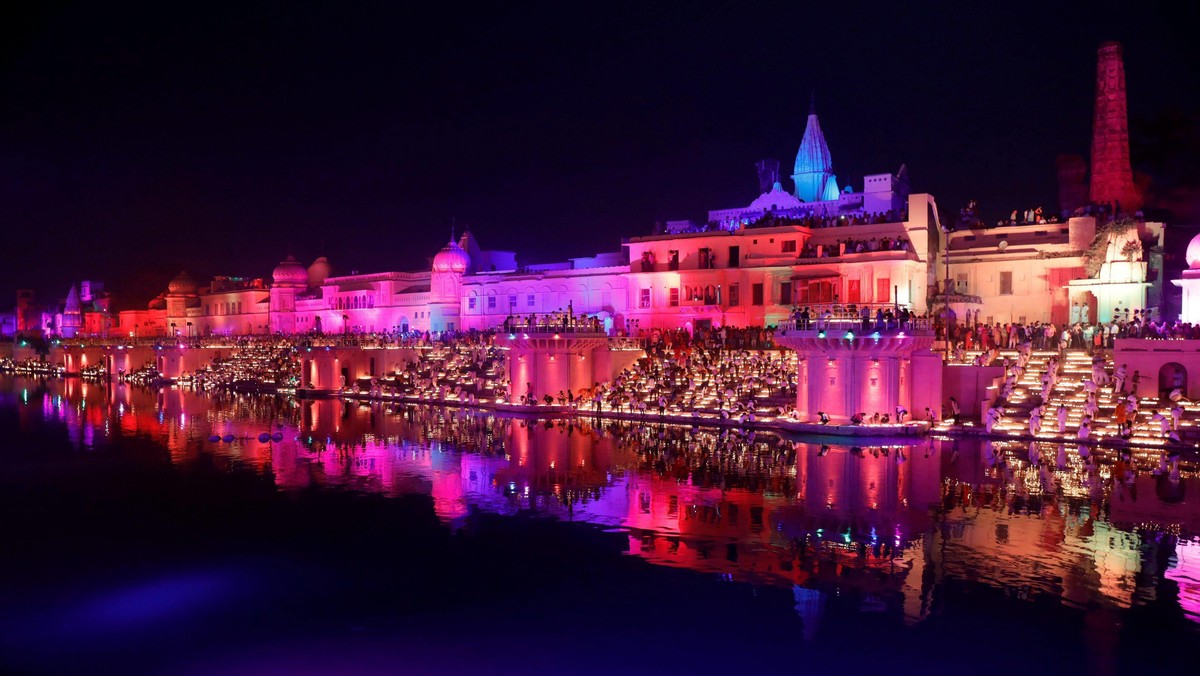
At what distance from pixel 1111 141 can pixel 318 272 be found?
55.0 meters

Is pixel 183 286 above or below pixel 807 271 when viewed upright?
above

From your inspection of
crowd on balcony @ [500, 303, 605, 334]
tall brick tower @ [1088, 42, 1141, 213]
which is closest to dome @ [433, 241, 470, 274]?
crowd on balcony @ [500, 303, 605, 334]

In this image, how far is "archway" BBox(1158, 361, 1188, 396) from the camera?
27828mm

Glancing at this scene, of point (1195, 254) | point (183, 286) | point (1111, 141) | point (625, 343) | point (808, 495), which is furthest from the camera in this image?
point (183, 286)

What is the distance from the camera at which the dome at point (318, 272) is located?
71.5m

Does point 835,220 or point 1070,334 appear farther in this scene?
point 835,220

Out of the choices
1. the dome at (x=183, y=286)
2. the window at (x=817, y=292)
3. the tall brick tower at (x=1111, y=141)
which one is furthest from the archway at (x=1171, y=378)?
the dome at (x=183, y=286)

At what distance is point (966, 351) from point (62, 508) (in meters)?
27.8

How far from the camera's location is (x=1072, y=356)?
30.4 meters

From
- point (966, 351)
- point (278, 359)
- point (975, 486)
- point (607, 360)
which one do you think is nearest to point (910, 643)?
point (975, 486)

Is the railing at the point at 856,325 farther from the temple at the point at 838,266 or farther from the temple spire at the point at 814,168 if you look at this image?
the temple spire at the point at 814,168

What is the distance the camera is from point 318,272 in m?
71.9

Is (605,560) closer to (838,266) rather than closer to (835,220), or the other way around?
(838,266)

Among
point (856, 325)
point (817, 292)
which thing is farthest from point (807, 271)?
point (856, 325)
